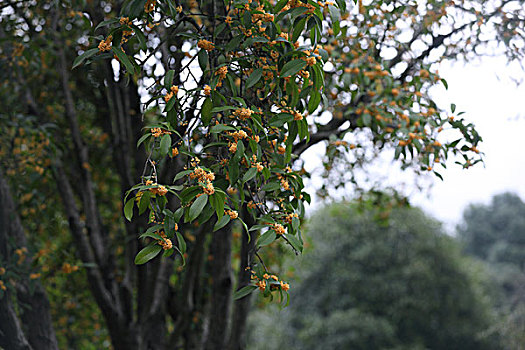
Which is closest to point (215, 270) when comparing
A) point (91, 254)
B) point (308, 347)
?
point (91, 254)

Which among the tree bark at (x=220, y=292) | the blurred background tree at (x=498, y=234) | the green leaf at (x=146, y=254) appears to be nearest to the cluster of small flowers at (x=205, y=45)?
the green leaf at (x=146, y=254)

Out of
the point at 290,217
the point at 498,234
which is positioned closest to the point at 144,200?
the point at 290,217

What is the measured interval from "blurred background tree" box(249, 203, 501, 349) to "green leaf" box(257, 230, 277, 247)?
9964 millimetres

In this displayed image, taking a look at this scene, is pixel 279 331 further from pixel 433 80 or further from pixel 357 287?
pixel 433 80

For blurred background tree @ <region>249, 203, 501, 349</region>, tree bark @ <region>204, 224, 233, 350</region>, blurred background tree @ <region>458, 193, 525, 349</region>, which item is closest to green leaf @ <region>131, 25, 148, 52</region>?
tree bark @ <region>204, 224, 233, 350</region>

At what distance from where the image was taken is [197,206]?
1.30 metres

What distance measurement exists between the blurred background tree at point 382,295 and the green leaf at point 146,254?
10.1 m

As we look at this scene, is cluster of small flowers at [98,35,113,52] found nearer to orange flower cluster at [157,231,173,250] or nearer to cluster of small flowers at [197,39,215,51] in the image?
cluster of small flowers at [197,39,215,51]

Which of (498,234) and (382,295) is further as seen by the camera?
(498,234)

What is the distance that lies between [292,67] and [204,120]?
0.31 meters

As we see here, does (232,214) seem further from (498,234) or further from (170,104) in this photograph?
(498,234)

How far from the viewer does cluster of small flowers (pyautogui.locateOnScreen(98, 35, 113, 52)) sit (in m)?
1.53

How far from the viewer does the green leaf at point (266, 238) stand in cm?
145

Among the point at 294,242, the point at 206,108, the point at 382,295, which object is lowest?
the point at 382,295
